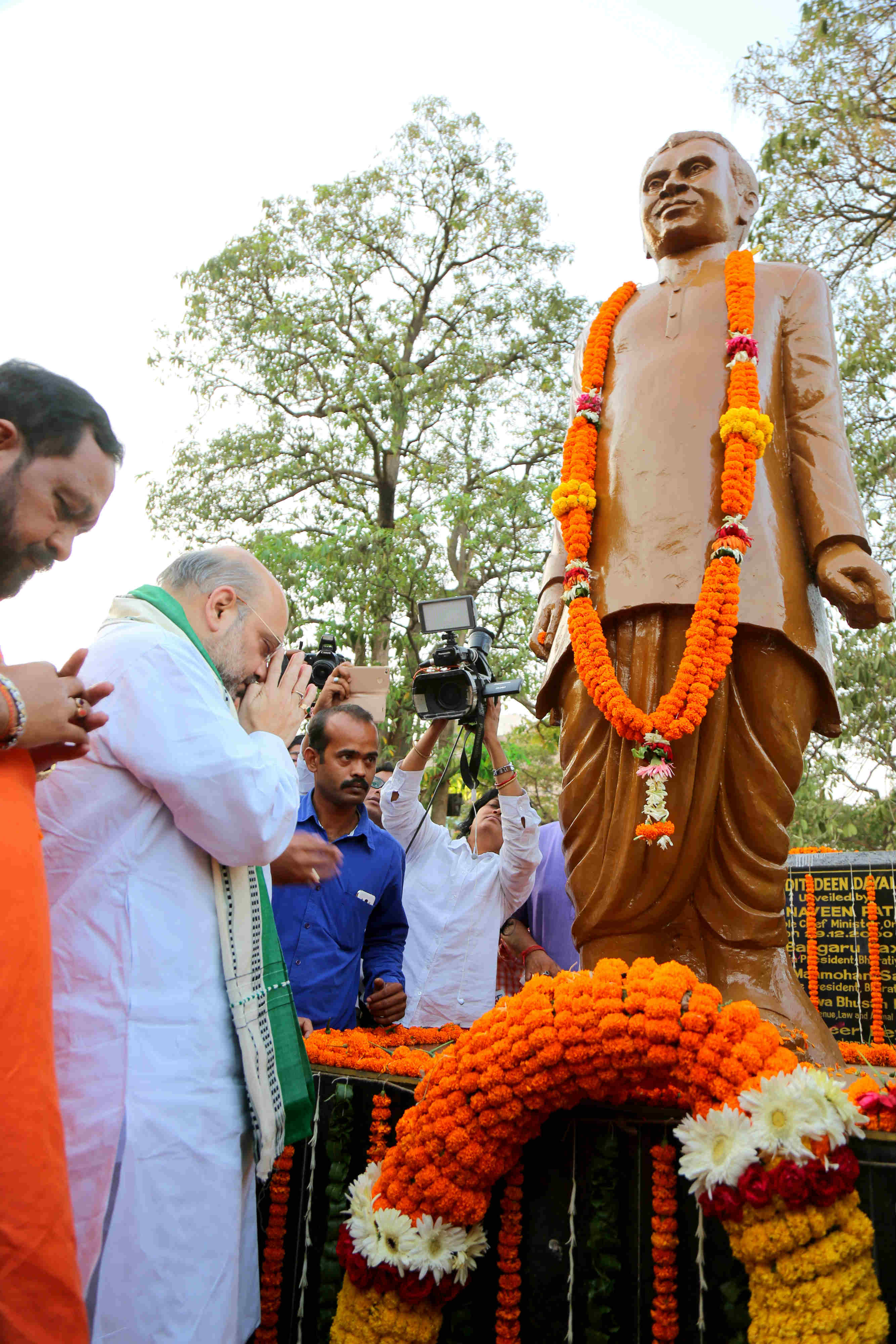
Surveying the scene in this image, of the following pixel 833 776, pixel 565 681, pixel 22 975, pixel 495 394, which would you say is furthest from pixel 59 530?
pixel 495 394

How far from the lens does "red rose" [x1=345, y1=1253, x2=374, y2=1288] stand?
202 cm

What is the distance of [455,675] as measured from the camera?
340 cm

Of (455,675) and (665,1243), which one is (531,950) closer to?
(455,675)

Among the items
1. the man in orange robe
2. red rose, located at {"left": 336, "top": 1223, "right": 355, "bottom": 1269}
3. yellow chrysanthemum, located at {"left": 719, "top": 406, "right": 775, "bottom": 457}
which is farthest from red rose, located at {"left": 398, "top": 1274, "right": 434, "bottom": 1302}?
yellow chrysanthemum, located at {"left": 719, "top": 406, "right": 775, "bottom": 457}

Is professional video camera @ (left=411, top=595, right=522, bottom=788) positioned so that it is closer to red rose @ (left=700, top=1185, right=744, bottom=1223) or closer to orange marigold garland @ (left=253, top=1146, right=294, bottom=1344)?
orange marigold garland @ (left=253, top=1146, right=294, bottom=1344)

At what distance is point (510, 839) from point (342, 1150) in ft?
4.40

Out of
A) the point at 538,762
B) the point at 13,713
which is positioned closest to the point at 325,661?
the point at 13,713

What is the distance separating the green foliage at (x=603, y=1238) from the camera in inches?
76.0

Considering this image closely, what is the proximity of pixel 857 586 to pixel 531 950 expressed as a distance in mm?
1942

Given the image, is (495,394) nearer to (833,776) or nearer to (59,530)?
(833,776)

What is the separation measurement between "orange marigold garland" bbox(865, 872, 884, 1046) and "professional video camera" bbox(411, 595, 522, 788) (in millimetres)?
1718

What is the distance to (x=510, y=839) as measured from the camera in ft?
11.6

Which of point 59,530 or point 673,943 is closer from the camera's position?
point 59,530

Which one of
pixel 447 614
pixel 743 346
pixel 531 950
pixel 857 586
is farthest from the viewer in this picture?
pixel 531 950
